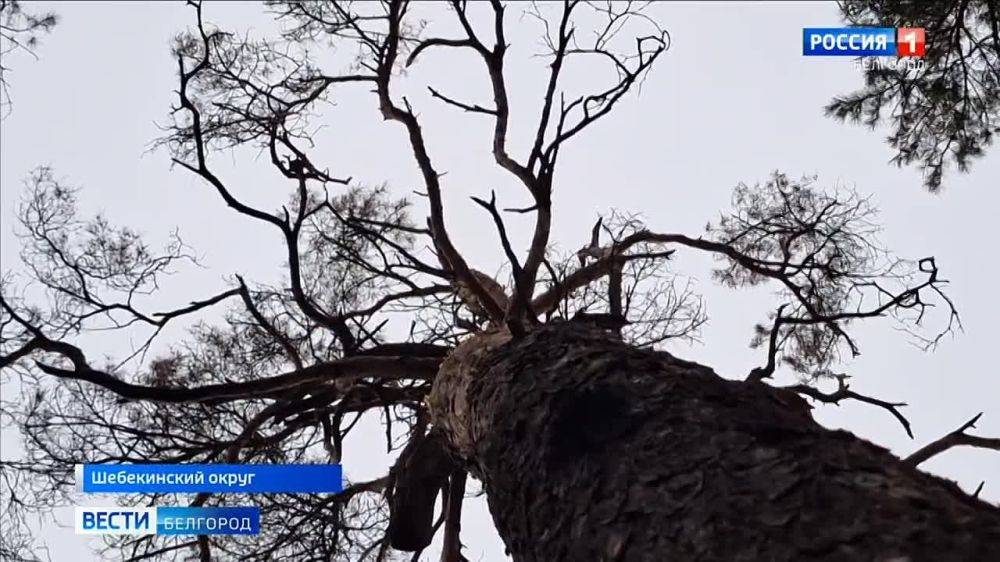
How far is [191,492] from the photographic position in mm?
4031

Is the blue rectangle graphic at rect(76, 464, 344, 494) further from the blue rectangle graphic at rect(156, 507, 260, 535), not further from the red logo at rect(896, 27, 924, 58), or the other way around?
the red logo at rect(896, 27, 924, 58)

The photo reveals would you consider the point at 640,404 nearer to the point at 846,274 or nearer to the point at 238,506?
the point at 238,506

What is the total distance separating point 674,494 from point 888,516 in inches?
12.2

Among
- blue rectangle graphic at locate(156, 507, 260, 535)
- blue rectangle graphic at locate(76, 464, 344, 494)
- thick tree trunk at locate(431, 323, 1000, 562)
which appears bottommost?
thick tree trunk at locate(431, 323, 1000, 562)

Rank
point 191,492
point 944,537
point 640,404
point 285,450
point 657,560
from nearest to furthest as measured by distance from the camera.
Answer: point 944,537
point 657,560
point 640,404
point 191,492
point 285,450

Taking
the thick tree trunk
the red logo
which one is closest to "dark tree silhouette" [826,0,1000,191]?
the red logo

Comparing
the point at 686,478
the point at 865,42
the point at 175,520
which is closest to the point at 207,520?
the point at 175,520

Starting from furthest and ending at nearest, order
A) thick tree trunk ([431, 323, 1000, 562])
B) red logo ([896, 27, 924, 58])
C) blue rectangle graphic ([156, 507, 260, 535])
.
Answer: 1. red logo ([896, 27, 924, 58])
2. blue rectangle graphic ([156, 507, 260, 535])
3. thick tree trunk ([431, 323, 1000, 562])

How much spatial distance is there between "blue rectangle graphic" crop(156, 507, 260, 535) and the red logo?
3.84 metres

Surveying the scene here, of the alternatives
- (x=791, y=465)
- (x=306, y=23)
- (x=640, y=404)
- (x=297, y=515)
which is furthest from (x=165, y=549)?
(x=791, y=465)

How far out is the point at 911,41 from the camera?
4.16 m

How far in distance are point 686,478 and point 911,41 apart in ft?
12.2

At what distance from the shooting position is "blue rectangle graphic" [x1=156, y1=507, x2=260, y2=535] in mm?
3902

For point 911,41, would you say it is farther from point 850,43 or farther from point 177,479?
point 177,479
